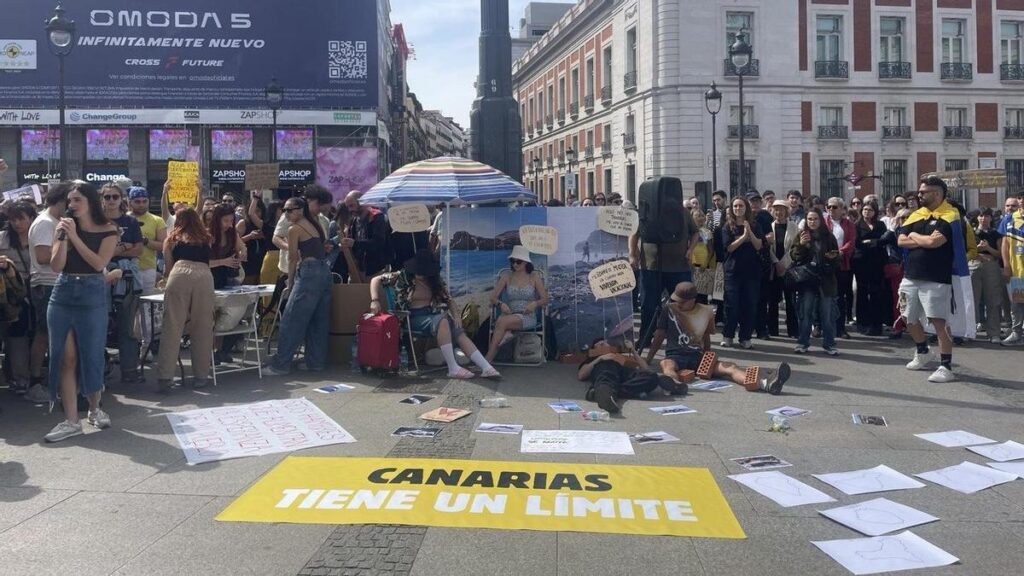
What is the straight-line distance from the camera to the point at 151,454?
227 inches

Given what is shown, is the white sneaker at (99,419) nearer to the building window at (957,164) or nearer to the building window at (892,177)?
the building window at (892,177)

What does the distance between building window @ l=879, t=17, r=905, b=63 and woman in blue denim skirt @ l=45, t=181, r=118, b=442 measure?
140ft

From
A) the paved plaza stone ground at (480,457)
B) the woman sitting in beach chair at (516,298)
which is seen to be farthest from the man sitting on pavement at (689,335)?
the woman sitting in beach chair at (516,298)

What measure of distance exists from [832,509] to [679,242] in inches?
212

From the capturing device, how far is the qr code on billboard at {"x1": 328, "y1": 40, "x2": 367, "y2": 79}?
130 feet

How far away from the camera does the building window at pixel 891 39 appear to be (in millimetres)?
41594

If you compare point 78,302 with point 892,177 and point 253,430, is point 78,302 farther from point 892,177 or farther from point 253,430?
point 892,177

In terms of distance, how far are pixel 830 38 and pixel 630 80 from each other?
977 cm

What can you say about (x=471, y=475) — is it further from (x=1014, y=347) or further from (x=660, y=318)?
(x=1014, y=347)

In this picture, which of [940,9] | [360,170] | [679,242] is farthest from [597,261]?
[940,9]

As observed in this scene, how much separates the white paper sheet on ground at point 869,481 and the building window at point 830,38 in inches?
1562

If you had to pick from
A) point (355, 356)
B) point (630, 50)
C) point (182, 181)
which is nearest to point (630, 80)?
point (630, 50)

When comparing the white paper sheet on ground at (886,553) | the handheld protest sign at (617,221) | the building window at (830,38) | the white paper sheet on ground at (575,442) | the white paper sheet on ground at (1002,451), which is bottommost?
the white paper sheet on ground at (886,553)

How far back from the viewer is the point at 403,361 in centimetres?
905
